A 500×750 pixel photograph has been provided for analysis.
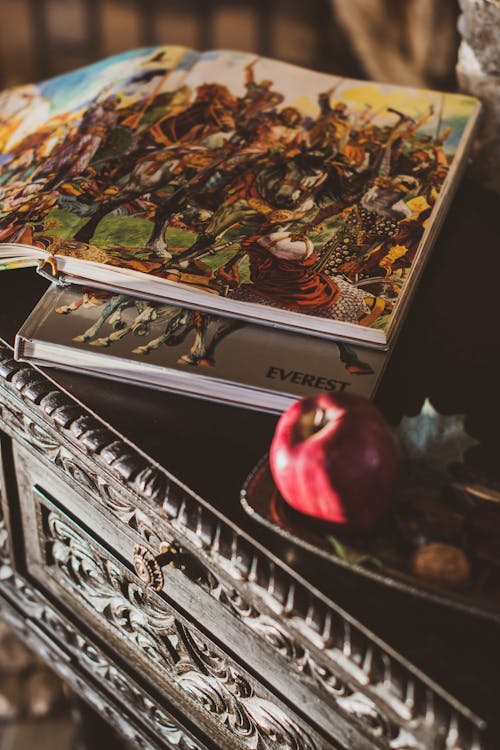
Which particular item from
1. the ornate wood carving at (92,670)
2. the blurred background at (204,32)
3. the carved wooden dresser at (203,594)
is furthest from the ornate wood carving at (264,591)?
the blurred background at (204,32)

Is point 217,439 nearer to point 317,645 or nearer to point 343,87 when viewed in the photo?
point 317,645

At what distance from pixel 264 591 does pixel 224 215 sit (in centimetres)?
28

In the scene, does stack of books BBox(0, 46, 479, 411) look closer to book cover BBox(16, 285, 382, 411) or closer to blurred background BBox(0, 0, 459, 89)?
book cover BBox(16, 285, 382, 411)

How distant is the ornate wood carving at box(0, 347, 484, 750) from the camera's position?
0.40 meters

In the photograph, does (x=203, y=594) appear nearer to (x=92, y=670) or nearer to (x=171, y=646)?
(x=171, y=646)

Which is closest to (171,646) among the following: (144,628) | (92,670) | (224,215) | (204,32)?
(144,628)

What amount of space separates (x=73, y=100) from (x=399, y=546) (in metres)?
0.49

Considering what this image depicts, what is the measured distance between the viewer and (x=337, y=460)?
40 cm

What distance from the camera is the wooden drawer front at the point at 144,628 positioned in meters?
0.53

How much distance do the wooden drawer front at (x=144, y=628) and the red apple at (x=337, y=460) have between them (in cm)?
16

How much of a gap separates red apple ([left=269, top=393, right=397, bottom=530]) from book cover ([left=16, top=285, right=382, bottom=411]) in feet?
0.23

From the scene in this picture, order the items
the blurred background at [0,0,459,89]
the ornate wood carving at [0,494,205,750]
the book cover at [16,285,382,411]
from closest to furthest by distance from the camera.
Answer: the book cover at [16,285,382,411]
the ornate wood carving at [0,494,205,750]
the blurred background at [0,0,459,89]

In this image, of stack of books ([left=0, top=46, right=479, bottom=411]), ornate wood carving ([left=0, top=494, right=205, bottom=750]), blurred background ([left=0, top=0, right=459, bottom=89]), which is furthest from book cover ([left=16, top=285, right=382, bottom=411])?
blurred background ([left=0, top=0, right=459, bottom=89])

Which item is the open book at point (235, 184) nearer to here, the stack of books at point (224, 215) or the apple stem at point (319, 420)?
the stack of books at point (224, 215)
